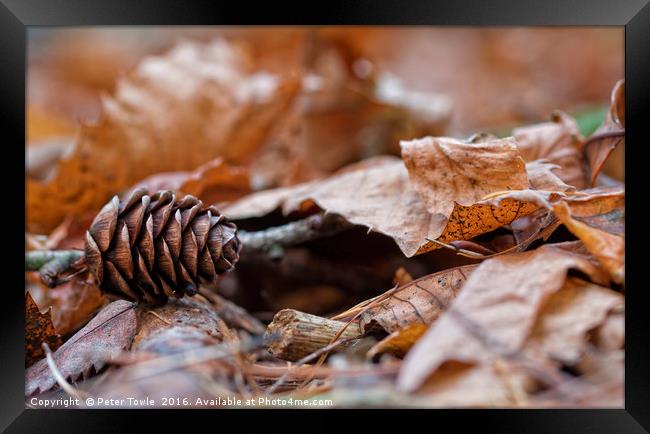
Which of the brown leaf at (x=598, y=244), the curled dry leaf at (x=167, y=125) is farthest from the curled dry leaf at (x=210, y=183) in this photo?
the brown leaf at (x=598, y=244)

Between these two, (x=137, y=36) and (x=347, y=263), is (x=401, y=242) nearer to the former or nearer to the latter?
(x=347, y=263)

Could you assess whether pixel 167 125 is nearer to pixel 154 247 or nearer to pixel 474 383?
pixel 154 247

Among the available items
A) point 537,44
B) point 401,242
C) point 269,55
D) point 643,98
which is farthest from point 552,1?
point 537,44

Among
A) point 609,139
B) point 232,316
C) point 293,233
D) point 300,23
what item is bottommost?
point 232,316

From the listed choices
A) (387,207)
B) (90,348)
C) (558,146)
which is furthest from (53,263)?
(558,146)

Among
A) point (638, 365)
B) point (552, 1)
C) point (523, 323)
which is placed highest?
point (552, 1)

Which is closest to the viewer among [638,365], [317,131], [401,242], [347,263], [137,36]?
[638,365]

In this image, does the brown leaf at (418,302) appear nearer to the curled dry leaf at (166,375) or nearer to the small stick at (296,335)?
the small stick at (296,335)
